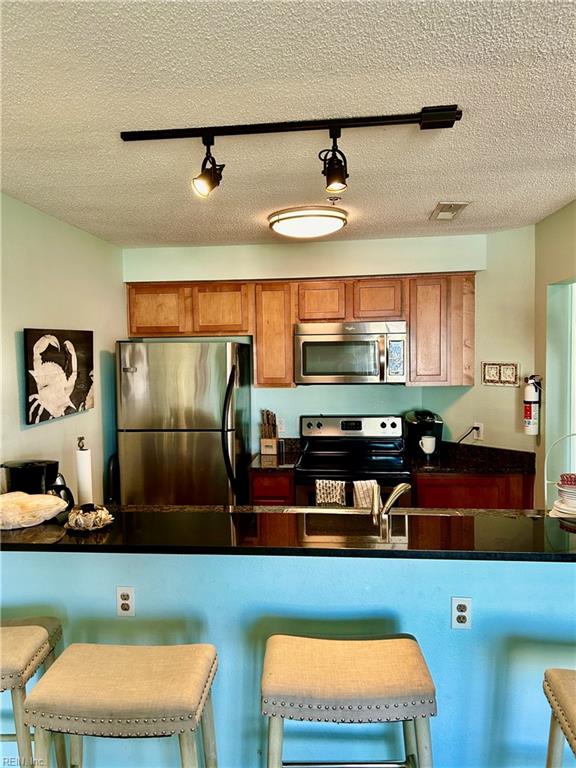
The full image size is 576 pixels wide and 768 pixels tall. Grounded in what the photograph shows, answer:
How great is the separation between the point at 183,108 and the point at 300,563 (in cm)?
151

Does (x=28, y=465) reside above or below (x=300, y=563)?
above

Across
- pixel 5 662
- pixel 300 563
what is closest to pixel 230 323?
pixel 300 563

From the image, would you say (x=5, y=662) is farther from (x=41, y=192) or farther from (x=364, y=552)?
(x=41, y=192)

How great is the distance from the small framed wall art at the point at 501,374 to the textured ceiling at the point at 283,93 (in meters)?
1.16

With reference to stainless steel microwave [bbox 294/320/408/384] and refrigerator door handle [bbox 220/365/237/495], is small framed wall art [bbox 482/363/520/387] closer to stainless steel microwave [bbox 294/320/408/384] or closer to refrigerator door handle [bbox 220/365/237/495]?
stainless steel microwave [bbox 294/320/408/384]

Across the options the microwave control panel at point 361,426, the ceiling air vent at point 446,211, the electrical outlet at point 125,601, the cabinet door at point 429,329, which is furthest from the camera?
the microwave control panel at point 361,426

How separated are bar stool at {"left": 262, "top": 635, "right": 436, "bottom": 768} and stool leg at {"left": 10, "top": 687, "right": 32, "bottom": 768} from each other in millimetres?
701

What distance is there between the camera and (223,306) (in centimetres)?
364

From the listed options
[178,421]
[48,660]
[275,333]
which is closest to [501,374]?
[275,333]

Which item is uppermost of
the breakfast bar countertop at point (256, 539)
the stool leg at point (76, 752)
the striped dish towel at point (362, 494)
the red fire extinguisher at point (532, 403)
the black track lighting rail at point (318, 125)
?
the black track lighting rail at point (318, 125)

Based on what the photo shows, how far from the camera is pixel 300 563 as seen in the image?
1617mm

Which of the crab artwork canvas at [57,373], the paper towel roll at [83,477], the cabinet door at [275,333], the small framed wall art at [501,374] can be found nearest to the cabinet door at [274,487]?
the cabinet door at [275,333]

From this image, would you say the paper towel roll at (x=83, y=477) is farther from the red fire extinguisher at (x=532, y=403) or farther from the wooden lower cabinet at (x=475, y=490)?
the red fire extinguisher at (x=532, y=403)

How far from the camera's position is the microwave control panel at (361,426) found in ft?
12.4
